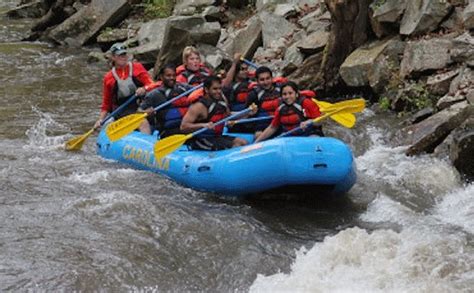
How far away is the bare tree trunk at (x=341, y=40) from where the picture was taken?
9531 mm

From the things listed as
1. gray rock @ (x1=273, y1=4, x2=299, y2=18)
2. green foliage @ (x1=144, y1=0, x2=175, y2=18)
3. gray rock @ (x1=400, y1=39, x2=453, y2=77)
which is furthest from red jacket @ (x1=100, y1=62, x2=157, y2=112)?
green foliage @ (x1=144, y1=0, x2=175, y2=18)

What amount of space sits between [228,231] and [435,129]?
269 cm

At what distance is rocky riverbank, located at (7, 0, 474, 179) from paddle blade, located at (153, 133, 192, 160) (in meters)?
2.35

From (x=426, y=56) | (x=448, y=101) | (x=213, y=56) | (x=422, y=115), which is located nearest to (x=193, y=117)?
(x=422, y=115)

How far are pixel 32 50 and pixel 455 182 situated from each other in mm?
11501

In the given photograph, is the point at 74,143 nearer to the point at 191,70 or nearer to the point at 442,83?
the point at 191,70

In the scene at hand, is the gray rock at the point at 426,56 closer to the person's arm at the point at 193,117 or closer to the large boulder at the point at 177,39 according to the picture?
the person's arm at the point at 193,117

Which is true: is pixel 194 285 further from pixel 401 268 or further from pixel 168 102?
pixel 168 102

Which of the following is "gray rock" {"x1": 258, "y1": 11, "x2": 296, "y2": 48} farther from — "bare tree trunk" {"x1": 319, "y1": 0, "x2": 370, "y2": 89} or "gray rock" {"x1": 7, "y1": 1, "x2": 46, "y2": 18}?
"gray rock" {"x1": 7, "y1": 1, "x2": 46, "y2": 18}

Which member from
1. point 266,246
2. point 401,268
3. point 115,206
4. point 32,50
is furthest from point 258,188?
point 32,50

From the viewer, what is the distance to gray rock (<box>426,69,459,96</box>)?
8.15 meters

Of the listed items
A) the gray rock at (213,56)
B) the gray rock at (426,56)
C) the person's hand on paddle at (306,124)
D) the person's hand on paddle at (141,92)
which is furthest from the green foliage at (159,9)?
the person's hand on paddle at (306,124)

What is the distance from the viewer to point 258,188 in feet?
20.0

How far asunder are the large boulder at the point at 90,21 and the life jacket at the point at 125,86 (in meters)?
7.95
